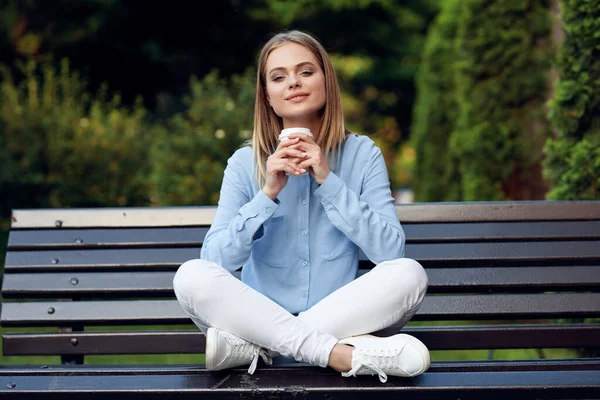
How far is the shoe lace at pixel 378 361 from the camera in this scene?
2480mm

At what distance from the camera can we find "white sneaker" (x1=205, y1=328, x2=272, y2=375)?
258 cm

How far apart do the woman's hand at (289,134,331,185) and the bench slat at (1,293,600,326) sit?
2.53 feet

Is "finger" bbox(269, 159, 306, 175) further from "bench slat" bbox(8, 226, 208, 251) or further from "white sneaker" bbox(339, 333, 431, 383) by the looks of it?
"bench slat" bbox(8, 226, 208, 251)

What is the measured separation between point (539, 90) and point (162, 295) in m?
3.89

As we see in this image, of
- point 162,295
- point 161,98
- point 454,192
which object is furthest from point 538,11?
point 161,98

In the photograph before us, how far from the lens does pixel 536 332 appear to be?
312 centimetres

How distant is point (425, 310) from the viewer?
3188mm

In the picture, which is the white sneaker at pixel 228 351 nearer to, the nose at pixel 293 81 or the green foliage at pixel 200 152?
the nose at pixel 293 81

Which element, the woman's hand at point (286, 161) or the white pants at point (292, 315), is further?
the woman's hand at point (286, 161)

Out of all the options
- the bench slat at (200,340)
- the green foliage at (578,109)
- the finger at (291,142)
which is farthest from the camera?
the green foliage at (578,109)

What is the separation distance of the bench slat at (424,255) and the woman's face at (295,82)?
0.74 metres

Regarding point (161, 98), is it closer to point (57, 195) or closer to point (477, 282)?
point (57, 195)

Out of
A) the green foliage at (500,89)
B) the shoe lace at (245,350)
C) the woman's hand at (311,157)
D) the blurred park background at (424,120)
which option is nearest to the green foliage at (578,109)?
the blurred park background at (424,120)

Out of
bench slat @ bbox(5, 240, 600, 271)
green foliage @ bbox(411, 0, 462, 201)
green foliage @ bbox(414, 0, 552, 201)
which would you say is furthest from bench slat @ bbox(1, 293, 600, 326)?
green foliage @ bbox(411, 0, 462, 201)
